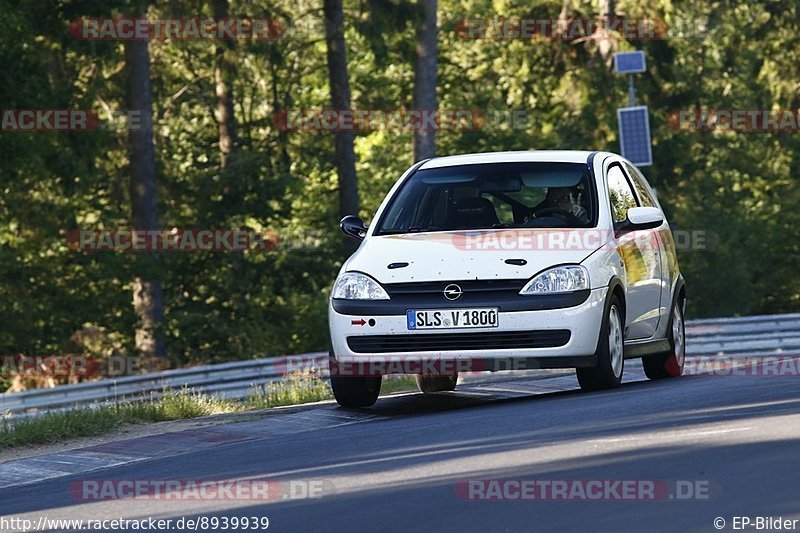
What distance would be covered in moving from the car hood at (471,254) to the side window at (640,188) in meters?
2.02

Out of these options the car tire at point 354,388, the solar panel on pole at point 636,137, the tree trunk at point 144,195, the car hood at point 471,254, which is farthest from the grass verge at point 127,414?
the tree trunk at point 144,195

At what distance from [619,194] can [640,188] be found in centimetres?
109

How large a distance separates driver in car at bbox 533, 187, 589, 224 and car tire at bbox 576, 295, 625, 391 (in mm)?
805

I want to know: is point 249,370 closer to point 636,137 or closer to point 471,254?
point 636,137

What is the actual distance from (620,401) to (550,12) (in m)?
35.6

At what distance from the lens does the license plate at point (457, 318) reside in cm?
1190

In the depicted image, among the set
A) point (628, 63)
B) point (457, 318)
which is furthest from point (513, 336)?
point (628, 63)

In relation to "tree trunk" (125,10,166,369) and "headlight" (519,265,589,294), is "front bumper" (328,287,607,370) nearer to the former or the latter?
"headlight" (519,265,589,294)

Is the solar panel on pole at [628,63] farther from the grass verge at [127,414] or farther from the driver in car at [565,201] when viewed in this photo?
the driver in car at [565,201]

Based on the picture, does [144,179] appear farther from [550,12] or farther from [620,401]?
[620,401]

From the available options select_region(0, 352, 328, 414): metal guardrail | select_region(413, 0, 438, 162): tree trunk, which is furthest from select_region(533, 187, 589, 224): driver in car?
select_region(413, 0, 438, 162): tree trunk

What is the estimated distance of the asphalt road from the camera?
7613 millimetres

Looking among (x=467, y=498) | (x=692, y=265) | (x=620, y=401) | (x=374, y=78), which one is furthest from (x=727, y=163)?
(x=467, y=498)

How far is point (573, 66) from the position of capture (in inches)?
1774
